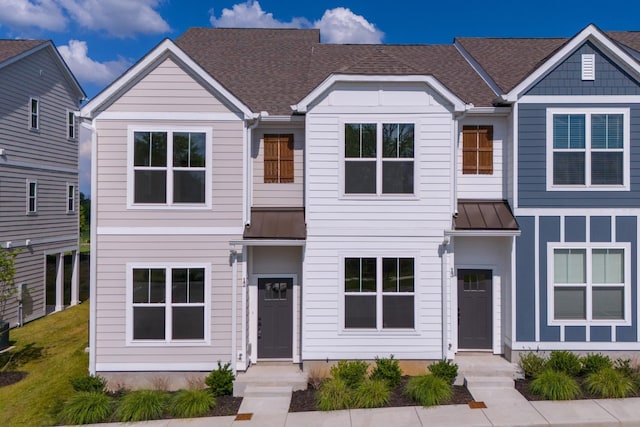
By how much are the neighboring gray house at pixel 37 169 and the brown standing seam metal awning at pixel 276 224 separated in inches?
374

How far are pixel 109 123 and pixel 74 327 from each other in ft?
28.2

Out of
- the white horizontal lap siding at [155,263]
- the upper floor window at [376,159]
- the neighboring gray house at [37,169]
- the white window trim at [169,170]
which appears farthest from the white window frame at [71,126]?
the upper floor window at [376,159]

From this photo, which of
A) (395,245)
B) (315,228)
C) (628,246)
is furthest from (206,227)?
(628,246)

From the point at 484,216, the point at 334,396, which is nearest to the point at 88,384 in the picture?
the point at 334,396

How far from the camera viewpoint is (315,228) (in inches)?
387

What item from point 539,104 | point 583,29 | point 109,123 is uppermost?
point 583,29

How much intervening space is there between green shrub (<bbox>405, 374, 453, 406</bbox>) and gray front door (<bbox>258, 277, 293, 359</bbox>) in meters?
3.24

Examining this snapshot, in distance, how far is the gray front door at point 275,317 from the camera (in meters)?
10.4

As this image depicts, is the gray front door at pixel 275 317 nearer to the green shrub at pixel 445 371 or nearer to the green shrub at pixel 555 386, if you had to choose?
the green shrub at pixel 445 371

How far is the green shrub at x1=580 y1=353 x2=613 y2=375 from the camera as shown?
925cm

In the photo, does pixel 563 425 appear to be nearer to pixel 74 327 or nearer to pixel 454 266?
pixel 454 266

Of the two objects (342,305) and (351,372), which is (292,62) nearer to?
(342,305)

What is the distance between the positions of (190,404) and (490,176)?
880cm

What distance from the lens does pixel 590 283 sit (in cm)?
993
